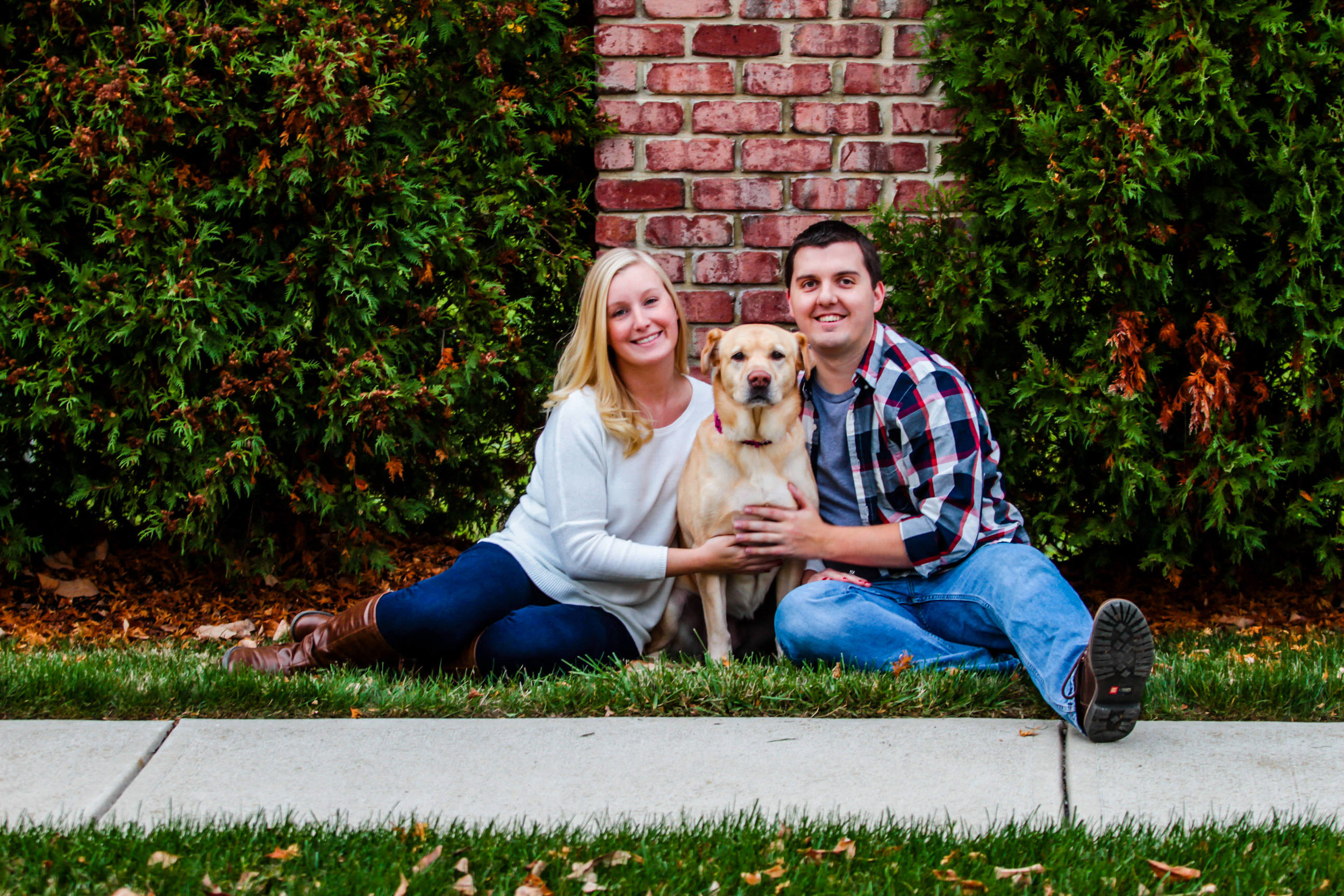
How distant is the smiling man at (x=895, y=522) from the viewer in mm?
3502

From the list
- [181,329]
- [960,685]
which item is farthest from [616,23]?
[960,685]

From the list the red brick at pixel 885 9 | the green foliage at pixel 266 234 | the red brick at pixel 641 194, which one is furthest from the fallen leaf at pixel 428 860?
the red brick at pixel 885 9

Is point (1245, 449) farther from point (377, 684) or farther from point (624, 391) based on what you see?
point (377, 684)

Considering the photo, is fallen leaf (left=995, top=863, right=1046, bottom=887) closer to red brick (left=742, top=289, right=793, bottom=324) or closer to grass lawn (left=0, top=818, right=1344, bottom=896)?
grass lawn (left=0, top=818, right=1344, bottom=896)

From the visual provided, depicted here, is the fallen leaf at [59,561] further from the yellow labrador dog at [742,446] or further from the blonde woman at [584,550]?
the yellow labrador dog at [742,446]

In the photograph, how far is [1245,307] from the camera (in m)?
4.12

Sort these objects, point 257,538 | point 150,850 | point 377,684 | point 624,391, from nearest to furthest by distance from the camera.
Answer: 1. point 150,850
2. point 377,684
3. point 624,391
4. point 257,538

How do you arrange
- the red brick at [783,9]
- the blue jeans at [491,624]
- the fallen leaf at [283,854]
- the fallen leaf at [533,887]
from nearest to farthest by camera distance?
the fallen leaf at [533,887] → the fallen leaf at [283,854] → the blue jeans at [491,624] → the red brick at [783,9]

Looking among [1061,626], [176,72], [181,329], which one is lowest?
[1061,626]

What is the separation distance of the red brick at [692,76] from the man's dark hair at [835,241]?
843 millimetres

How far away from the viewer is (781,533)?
3.72 meters

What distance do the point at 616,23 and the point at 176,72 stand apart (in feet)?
5.23

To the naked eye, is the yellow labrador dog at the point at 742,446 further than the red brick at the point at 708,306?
No

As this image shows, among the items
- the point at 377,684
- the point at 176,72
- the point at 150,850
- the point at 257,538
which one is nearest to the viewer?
the point at 150,850
